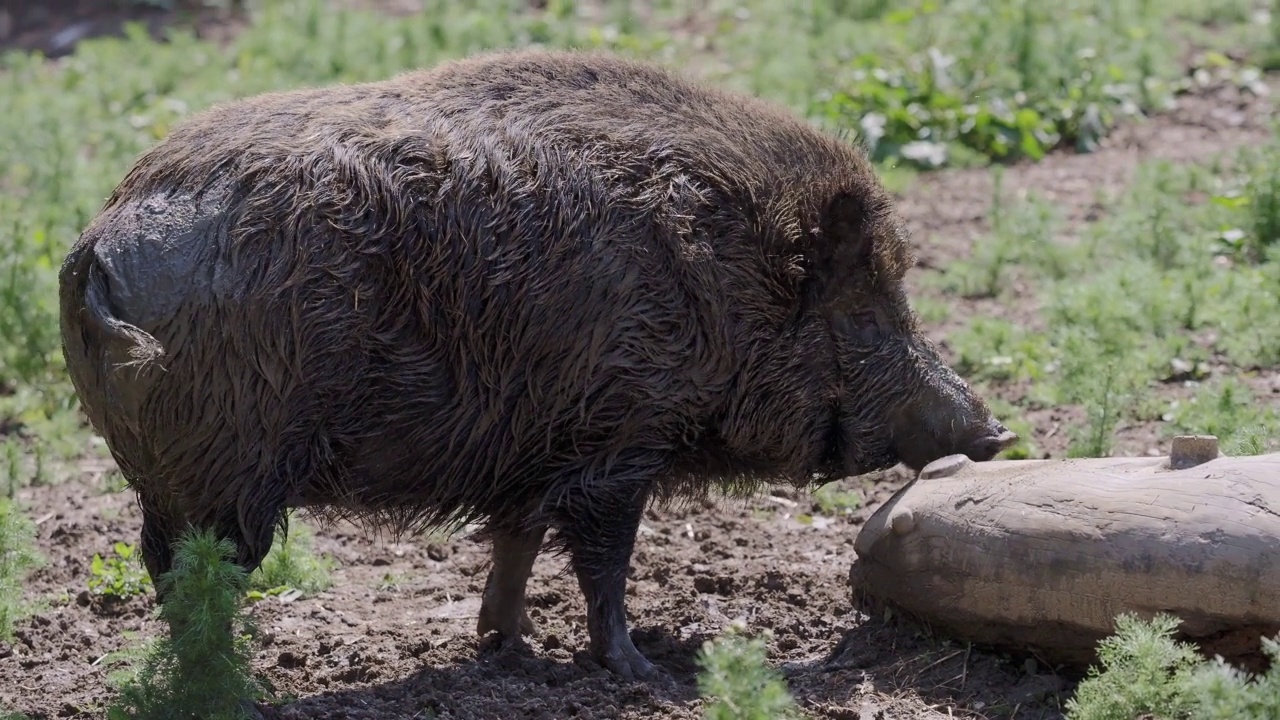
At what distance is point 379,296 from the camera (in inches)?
192

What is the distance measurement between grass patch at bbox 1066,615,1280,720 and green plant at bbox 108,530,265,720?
232cm

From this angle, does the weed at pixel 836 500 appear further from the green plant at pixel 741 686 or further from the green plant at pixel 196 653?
the green plant at pixel 741 686

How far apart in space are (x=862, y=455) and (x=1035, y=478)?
900 millimetres

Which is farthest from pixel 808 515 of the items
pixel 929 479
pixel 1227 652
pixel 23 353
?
pixel 23 353

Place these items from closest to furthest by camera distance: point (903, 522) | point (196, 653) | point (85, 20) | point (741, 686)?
point (741, 686) < point (196, 653) < point (903, 522) < point (85, 20)

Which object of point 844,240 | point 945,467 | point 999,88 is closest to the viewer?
point 945,467

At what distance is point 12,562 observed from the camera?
565cm

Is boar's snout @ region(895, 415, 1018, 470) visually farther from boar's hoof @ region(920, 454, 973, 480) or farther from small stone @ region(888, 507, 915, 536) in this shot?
small stone @ region(888, 507, 915, 536)

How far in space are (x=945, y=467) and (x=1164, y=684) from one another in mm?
1266


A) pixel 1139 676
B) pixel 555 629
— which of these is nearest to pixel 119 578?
pixel 555 629

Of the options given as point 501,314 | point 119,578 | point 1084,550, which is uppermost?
point 501,314

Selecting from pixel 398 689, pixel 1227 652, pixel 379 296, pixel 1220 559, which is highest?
pixel 379 296

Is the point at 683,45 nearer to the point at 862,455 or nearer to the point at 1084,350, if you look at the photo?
the point at 1084,350

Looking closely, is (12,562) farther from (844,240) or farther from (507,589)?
(844,240)
